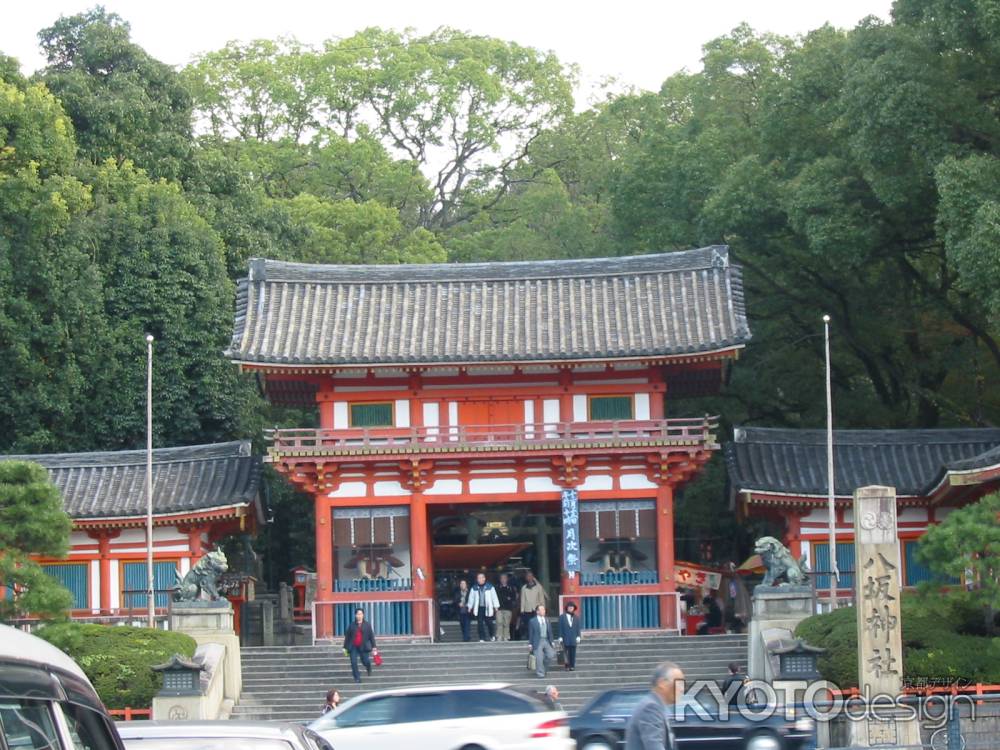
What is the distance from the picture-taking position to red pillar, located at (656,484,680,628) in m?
36.8

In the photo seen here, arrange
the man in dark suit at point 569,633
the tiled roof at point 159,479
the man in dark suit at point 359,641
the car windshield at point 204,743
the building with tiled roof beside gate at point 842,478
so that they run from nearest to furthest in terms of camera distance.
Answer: the car windshield at point 204,743 < the man in dark suit at point 359,641 < the man in dark suit at point 569,633 < the building with tiled roof beside gate at point 842,478 < the tiled roof at point 159,479

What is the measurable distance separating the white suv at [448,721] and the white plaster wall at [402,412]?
1752 cm

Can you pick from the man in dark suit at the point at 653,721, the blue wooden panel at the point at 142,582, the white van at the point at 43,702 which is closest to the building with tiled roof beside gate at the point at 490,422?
Answer: the blue wooden panel at the point at 142,582

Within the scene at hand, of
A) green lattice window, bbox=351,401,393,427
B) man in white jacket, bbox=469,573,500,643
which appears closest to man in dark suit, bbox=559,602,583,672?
man in white jacket, bbox=469,573,500,643

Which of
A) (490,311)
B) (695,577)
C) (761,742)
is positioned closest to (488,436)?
(490,311)

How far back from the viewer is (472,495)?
1492 inches

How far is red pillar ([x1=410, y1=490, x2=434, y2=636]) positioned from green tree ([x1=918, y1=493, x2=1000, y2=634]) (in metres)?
12.1

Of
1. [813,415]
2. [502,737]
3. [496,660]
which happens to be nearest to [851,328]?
[813,415]

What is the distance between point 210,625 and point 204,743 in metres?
18.7

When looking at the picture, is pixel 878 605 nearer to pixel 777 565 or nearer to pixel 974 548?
pixel 974 548

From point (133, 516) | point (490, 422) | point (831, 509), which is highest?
point (490, 422)

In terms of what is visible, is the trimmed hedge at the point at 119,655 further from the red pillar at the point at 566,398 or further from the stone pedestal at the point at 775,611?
the red pillar at the point at 566,398

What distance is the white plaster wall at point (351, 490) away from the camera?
37.8 m

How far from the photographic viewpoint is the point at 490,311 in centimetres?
3959
